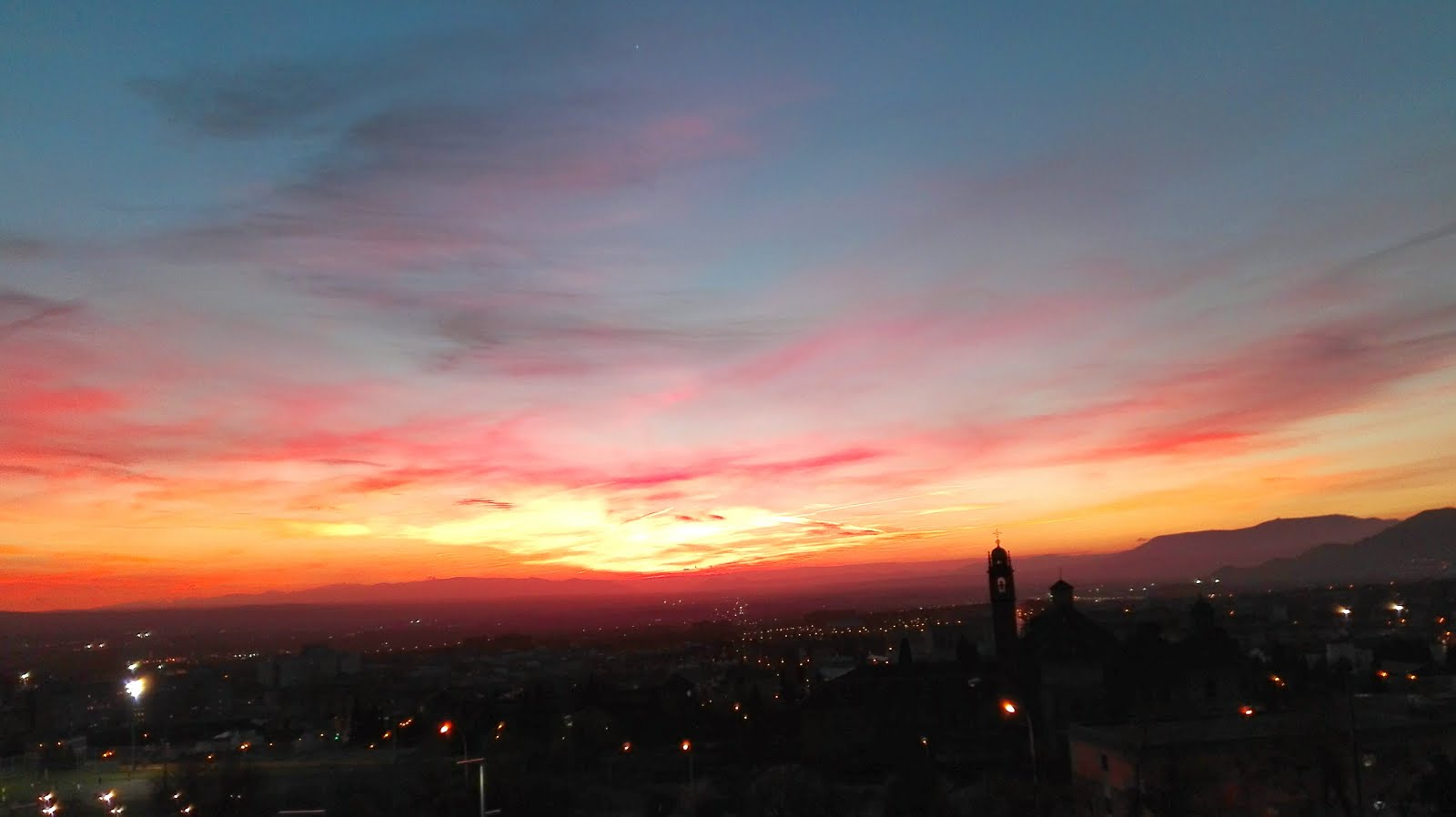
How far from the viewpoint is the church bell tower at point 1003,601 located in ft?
210

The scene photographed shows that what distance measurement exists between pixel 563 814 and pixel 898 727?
866 inches

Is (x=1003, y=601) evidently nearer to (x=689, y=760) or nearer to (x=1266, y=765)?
(x=689, y=760)

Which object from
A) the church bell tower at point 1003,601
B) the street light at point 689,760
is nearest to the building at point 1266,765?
the street light at point 689,760

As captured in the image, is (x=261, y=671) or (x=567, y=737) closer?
(x=567, y=737)

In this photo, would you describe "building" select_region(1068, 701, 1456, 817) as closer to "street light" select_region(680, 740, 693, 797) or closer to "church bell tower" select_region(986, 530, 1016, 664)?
"street light" select_region(680, 740, 693, 797)

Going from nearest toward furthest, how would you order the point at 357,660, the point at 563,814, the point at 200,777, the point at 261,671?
the point at 563,814, the point at 200,777, the point at 261,671, the point at 357,660

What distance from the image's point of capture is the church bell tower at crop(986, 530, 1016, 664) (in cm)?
6412

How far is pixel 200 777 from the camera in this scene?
149 ft

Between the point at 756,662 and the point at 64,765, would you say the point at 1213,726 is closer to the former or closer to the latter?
the point at 64,765

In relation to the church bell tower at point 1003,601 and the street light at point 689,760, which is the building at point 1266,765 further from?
the church bell tower at point 1003,601

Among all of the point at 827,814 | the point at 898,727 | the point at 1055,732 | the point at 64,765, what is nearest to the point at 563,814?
the point at 827,814

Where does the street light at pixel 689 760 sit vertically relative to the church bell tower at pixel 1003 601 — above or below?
below

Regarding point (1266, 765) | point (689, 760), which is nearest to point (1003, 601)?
point (689, 760)

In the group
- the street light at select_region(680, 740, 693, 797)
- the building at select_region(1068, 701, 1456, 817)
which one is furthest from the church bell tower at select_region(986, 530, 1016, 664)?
the building at select_region(1068, 701, 1456, 817)
